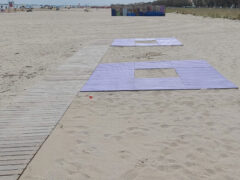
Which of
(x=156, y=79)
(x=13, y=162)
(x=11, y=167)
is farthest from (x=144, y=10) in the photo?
(x=11, y=167)

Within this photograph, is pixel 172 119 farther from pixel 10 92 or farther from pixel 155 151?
pixel 10 92

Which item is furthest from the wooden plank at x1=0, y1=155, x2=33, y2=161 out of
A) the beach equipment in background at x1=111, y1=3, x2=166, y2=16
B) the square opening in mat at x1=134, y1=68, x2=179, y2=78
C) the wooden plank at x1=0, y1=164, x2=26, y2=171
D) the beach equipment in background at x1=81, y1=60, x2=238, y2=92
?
the beach equipment in background at x1=111, y1=3, x2=166, y2=16

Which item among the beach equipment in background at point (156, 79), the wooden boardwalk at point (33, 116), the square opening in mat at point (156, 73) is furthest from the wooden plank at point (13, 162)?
the square opening in mat at point (156, 73)

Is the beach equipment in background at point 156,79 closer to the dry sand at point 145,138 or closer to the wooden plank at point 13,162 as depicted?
the dry sand at point 145,138

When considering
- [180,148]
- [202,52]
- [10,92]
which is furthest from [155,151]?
[202,52]

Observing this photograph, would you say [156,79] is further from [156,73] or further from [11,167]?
[11,167]

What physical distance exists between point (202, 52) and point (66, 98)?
7595 mm

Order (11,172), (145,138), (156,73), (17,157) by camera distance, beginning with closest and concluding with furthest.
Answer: (11,172)
(17,157)
(145,138)
(156,73)

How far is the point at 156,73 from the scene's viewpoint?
26.5ft

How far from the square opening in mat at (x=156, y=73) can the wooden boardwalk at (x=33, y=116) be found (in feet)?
5.26

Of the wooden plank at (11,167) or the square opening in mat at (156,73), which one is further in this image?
the square opening in mat at (156,73)

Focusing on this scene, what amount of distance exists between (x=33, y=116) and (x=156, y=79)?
373cm

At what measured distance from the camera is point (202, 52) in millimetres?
11492

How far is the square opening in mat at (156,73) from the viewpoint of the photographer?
7789 mm
